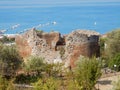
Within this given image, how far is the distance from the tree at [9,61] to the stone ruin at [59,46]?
450 cm

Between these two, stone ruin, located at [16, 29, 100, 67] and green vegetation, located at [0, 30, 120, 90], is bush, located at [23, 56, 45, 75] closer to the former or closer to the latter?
green vegetation, located at [0, 30, 120, 90]

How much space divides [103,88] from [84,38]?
5.79 meters

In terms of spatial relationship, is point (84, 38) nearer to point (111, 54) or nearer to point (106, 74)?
point (106, 74)

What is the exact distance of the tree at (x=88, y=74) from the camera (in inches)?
860

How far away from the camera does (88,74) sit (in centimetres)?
2250

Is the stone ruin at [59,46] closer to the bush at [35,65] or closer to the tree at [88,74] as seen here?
the bush at [35,65]

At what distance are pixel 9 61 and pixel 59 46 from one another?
574cm

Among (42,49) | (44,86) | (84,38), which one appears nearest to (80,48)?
(84,38)

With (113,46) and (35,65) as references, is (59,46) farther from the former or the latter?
(113,46)

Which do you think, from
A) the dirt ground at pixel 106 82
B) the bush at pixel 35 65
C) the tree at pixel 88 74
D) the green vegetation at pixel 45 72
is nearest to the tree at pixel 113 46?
the dirt ground at pixel 106 82

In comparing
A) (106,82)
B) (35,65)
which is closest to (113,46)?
(106,82)

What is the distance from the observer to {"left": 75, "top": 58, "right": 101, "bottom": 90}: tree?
2184 centimetres

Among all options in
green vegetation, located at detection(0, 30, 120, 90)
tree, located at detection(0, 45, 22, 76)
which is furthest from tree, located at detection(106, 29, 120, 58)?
tree, located at detection(0, 45, 22, 76)

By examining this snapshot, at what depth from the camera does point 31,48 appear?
105 feet
